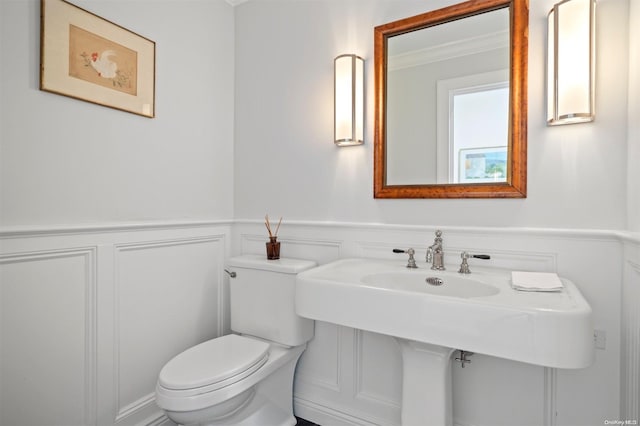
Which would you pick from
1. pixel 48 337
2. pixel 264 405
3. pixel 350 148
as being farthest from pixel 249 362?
pixel 350 148

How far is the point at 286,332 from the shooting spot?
1.67 m

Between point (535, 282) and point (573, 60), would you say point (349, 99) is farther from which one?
point (535, 282)

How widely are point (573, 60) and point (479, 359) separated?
1.17m

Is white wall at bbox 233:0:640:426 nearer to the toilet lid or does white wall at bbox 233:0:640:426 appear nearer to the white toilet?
the white toilet

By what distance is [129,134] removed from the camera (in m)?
1.60

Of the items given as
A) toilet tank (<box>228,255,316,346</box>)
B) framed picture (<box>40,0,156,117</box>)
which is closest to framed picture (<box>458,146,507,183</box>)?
toilet tank (<box>228,255,316,346</box>)

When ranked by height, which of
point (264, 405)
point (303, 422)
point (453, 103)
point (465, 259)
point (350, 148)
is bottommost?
point (303, 422)

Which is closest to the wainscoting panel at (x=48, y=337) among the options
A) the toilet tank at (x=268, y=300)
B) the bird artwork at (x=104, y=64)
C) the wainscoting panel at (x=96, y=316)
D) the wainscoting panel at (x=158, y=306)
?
the wainscoting panel at (x=96, y=316)

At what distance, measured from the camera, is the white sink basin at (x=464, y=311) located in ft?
2.87

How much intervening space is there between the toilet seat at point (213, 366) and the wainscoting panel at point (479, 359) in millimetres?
413

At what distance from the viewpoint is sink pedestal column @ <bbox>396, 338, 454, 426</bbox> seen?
1226 mm

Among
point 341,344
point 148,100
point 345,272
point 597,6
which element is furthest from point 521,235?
point 148,100

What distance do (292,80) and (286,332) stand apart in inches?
52.7

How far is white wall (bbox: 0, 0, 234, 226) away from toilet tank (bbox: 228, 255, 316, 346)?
460 millimetres
